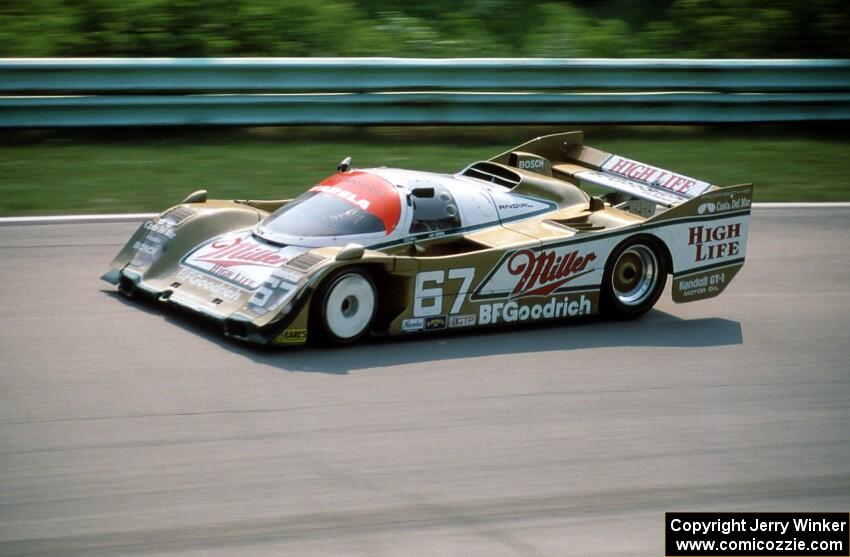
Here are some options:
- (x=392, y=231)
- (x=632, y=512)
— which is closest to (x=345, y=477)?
(x=632, y=512)

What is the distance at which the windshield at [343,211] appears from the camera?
27.8 feet

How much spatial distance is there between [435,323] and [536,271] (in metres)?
0.92

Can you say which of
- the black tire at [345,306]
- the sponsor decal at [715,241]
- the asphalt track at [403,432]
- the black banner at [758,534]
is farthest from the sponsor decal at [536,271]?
the black banner at [758,534]

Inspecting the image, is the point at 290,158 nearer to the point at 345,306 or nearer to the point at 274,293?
the point at 345,306

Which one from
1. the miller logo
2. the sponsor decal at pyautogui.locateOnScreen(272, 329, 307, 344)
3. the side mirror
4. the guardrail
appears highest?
the guardrail

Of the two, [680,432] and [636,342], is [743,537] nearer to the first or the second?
[680,432]

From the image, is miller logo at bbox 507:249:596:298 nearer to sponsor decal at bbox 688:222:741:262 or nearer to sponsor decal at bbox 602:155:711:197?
sponsor decal at bbox 688:222:741:262

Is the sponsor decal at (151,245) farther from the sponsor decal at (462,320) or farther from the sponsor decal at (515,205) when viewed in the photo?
the sponsor decal at (515,205)

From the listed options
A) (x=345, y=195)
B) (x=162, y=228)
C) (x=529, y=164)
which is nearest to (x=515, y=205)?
(x=529, y=164)

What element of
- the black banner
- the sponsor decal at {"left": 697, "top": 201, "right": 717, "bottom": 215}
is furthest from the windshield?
the black banner

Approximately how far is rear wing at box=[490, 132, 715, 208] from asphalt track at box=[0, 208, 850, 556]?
1.15m

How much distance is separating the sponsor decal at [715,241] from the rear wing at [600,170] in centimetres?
→ 32

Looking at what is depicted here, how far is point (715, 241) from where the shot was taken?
956 centimetres

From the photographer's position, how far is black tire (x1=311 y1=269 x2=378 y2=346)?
7.76 metres
